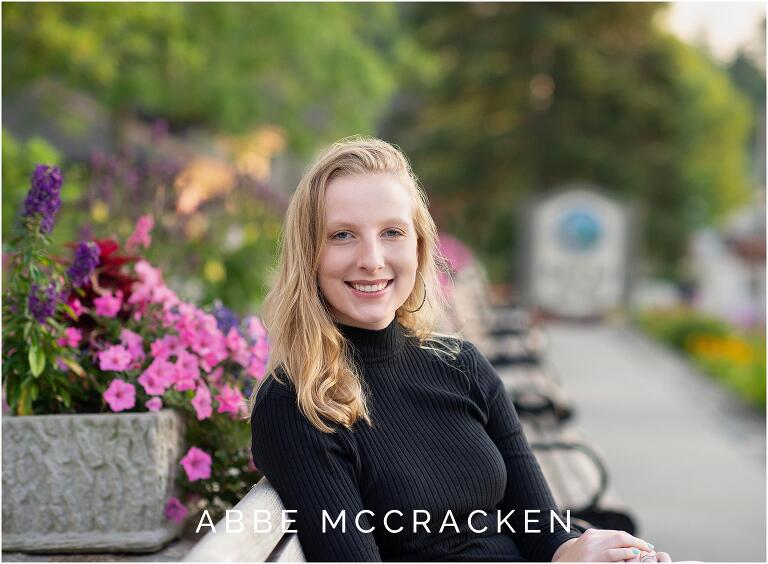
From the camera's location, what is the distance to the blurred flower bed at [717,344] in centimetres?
998

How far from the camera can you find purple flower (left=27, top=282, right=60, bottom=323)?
2682 millimetres

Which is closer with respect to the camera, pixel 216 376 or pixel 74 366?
pixel 74 366

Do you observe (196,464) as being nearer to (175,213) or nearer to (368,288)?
(368,288)

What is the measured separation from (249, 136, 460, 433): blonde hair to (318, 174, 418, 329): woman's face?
0.9 inches

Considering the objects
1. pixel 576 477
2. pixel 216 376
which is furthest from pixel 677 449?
pixel 216 376

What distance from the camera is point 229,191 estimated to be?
785 centimetres

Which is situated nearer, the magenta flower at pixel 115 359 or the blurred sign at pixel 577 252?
the magenta flower at pixel 115 359

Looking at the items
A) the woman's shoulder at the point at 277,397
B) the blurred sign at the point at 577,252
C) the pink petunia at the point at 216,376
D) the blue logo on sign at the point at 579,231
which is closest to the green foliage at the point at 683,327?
the blurred sign at the point at 577,252

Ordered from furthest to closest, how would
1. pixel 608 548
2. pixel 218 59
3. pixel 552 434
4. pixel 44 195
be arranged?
pixel 218 59
pixel 552 434
pixel 44 195
pixel 608 548

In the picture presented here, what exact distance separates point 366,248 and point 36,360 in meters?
0.97

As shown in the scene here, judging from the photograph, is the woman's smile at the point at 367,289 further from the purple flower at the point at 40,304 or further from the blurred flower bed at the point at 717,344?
the blurred flower bed at the point at 717,344

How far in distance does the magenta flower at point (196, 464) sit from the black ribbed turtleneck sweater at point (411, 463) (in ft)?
2.03

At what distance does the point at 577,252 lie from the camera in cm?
1844

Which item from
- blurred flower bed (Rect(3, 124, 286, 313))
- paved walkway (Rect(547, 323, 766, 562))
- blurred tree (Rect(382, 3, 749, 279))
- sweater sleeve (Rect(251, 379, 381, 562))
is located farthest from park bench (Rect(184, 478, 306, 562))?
blurred tree (Rect(382, 3, 749, 279))
